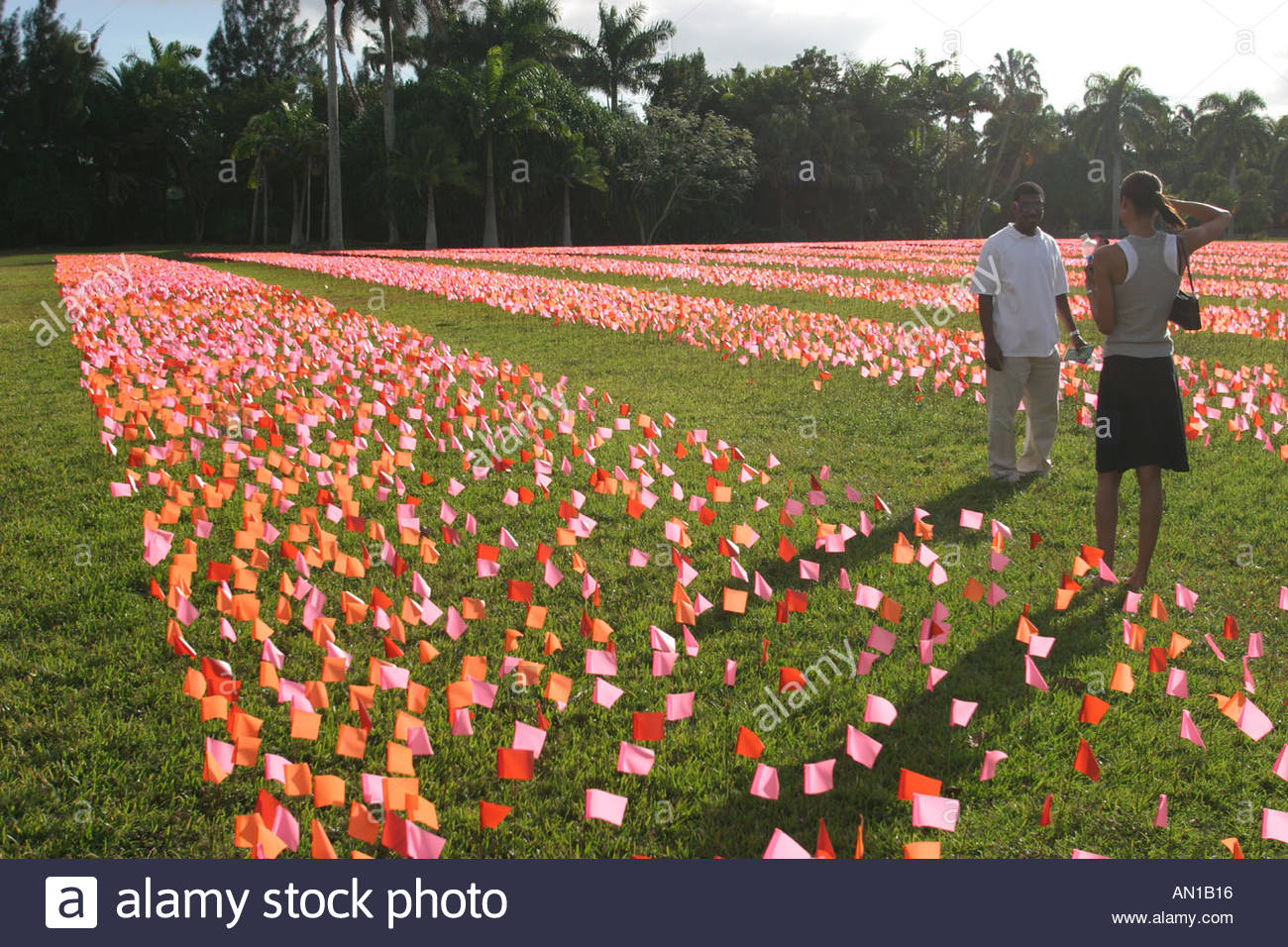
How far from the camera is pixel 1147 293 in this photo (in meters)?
4.34

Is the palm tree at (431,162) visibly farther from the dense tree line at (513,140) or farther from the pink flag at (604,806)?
the pink flag at (604,806)

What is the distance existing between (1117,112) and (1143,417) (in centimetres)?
5931

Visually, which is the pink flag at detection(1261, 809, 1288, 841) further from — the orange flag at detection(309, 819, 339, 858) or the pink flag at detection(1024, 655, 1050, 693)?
the orange flag at detection(309, 819, 339, 858)

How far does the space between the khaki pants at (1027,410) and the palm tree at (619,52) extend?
48.6m

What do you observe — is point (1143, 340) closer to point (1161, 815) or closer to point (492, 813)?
point (1161, 815)

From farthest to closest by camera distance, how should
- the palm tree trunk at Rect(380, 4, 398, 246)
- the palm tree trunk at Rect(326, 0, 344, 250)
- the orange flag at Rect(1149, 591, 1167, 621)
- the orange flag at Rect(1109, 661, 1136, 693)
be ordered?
the palm tree trunk at Rect(380, 4, 398, 246) → the palm tree trunk at Rect(326, 0, 344, 250) → the orange flag at Rect(1149, 591, 1167, 621) → the orange flag at Rect(1109, 661, 1136, 693)

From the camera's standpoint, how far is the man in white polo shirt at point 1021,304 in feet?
19.0

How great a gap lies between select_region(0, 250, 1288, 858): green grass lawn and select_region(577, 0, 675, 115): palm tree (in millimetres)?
49385

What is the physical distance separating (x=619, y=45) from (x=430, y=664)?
5258 centimetres

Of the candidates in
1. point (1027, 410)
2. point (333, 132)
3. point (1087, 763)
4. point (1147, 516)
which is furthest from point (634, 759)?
point (333, 132)

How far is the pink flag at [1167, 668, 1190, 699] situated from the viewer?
338 cm

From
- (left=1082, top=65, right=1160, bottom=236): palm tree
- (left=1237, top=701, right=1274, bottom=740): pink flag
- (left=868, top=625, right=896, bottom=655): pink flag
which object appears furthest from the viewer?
(left=1082, top=65, right=1160, bottom=236): palm tree

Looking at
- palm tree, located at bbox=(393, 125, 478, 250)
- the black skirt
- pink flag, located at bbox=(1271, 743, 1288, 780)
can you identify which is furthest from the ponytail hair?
palm tree, located at bbox=(393, 125, 478, 250)
